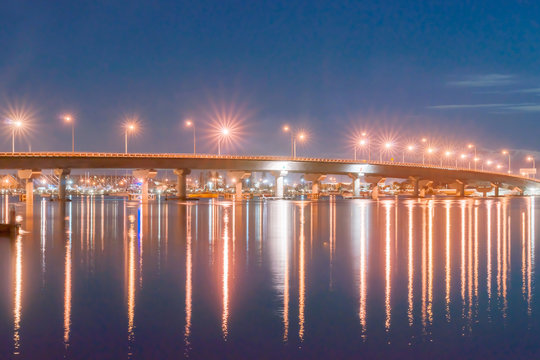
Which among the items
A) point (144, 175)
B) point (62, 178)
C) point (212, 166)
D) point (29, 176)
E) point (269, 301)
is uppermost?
point (212, 166)

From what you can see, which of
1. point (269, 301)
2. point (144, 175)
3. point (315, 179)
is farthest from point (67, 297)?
point (315, 179)

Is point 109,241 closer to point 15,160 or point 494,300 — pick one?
point 494,300

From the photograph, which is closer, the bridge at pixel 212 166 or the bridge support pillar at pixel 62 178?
the bridge at pixel 212 166

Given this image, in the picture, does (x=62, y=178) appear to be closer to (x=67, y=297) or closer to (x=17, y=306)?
(x=67, y=297)

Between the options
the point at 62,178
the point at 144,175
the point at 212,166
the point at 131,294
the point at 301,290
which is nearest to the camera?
the point at 131,294

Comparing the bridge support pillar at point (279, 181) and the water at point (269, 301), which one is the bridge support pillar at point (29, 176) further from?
the water at point (269, 301)

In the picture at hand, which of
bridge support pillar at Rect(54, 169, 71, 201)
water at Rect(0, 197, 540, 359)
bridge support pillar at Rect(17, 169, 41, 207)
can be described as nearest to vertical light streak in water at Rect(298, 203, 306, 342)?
water at Rect(0, 197, 540, 359)

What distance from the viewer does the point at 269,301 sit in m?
16.1

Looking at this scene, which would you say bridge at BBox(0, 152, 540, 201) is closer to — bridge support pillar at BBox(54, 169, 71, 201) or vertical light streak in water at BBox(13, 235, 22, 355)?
bridge support pillar at BBox(54, 169, 71, 201)

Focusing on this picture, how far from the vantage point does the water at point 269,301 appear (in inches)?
472

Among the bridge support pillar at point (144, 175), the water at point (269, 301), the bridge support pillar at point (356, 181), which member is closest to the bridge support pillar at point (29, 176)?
the bridge support pillar at point (144, 175)

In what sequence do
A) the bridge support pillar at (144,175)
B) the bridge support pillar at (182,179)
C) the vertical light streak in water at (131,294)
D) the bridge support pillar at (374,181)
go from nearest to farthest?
1. the vertical light streak in water at (131,294)
2. the bridge support pillar at (144,175)
3. the bridge support pillar at (182,179)
4. the bridge support pillar at (374,181)

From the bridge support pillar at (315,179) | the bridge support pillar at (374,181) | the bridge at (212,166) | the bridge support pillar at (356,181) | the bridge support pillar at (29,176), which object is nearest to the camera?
the bridge at (212,166)

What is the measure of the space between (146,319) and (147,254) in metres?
12.9
